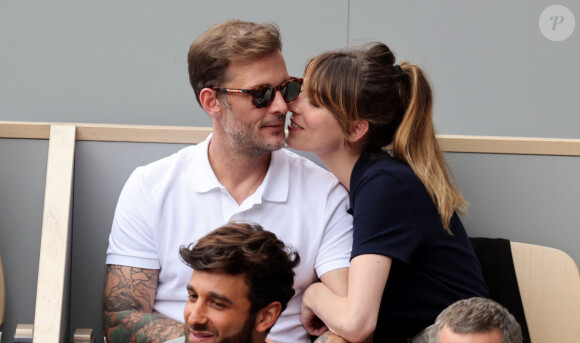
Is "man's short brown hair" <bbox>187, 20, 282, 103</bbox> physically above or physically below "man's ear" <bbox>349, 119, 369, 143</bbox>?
above

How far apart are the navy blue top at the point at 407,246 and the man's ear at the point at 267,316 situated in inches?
10.6

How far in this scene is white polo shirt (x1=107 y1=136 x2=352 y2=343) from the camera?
6.96 ft

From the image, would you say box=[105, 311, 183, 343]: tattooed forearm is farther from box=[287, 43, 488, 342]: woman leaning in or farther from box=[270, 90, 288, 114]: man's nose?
box=[270, 90, 288, 114]: man's nose

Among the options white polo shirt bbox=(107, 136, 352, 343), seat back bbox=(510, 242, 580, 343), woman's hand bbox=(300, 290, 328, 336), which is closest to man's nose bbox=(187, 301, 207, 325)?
white polo shirt bbox=(107, 136, 352, 343)

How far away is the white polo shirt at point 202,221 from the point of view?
6.96 feet

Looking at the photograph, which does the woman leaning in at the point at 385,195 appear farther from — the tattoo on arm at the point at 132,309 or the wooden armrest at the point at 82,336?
the wooden armrest at the point at 82,336

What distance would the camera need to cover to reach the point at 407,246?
202 centimetres

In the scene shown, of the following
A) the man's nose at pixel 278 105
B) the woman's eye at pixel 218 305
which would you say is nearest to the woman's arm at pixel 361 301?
the woman's eye at pixel 218 305

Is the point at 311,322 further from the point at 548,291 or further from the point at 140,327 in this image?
the point at 548,291

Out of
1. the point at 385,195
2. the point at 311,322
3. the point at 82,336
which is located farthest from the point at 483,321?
the point at 82,336

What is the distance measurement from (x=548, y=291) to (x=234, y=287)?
1.16m

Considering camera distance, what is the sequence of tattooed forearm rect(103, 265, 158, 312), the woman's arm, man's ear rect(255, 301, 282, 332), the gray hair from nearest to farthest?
1. the gray hair
2. man's ear rect(255, 301, 282, 332)
3. the woman's arm
4. tattooed forearm rect(103, 265, 158, 312)

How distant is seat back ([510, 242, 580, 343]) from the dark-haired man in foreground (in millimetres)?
935

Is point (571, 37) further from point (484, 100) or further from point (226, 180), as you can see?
point (226, 180)
